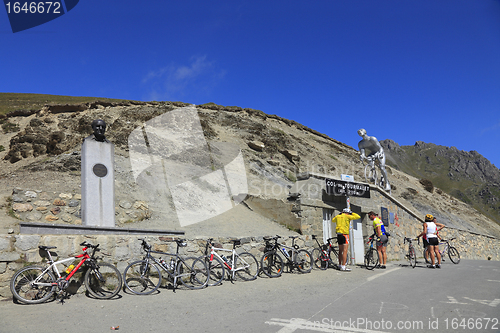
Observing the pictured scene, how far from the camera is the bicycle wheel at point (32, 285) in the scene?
5.11m

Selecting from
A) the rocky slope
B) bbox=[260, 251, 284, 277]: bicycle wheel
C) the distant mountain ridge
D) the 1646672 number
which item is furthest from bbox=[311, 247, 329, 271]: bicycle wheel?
the distant mountain ridge

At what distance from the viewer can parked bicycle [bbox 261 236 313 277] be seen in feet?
27.9

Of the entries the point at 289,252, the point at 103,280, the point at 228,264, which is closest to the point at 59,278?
the point at 103,280

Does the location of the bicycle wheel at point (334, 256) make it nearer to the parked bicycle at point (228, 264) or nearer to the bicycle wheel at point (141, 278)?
the parked bicycle at point (228, 264)

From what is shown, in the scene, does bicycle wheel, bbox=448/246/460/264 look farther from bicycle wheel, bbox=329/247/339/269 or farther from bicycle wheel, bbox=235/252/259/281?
bicycle wheel, bbox=235/252/259/281

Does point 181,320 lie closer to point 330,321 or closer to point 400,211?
point 330,321

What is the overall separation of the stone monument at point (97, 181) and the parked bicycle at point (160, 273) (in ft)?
6.24

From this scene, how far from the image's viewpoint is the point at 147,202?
13.6 metres

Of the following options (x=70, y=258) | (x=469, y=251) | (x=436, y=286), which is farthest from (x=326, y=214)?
(x=469, y=251)

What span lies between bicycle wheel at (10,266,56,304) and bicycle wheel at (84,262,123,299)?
55 centimetres

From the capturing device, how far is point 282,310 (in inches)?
201

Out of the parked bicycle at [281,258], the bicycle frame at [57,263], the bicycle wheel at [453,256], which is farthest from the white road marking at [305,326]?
the bicycle wheel at [453,256]

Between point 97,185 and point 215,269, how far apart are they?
11.1ft

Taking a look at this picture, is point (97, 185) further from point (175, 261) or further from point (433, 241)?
point (433, 241)
